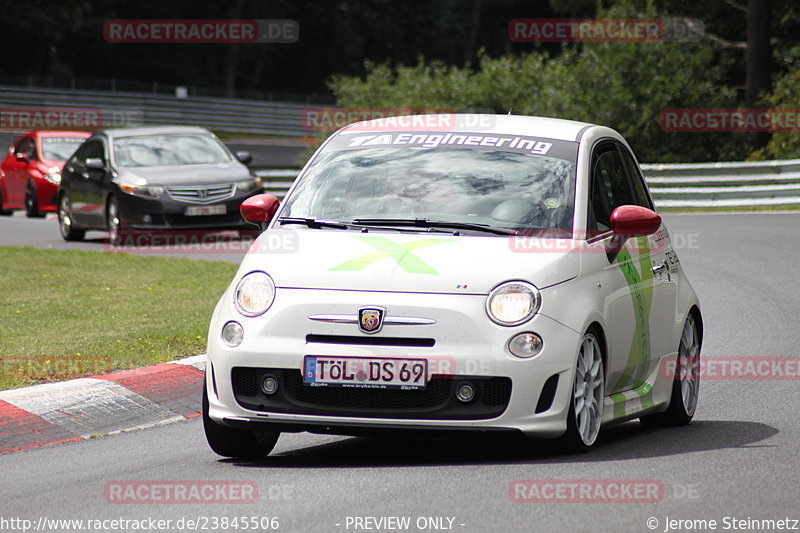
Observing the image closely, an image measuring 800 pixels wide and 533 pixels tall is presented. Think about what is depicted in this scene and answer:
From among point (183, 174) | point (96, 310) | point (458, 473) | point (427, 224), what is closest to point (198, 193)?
point (183, 174)

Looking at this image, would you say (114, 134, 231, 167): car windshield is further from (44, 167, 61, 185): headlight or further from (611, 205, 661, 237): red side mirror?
(611, 205, 661, 237): red side mirror

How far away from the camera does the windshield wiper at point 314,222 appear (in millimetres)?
7648

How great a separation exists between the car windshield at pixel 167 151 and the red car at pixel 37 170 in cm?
419

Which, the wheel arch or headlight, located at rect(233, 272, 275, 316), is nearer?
headlight, located at rect(233, 272, 275, 316)

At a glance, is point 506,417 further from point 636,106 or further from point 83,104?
point 83,104

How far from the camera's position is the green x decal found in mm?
6961

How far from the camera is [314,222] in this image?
25.4 ft

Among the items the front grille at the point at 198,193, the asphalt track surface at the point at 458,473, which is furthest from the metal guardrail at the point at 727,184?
the asphalt track surface at the point at 458,473

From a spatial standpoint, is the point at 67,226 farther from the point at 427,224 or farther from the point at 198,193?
the point at 427,224

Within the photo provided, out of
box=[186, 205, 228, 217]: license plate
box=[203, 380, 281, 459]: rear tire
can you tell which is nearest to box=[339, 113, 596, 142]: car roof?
box=[203, 380, 281, 459]: rear tire

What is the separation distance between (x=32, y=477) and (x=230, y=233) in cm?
1582

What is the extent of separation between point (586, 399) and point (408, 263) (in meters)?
1.08

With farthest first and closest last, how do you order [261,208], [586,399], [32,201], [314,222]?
[32,201], [261,208], [314,222], [586,399]

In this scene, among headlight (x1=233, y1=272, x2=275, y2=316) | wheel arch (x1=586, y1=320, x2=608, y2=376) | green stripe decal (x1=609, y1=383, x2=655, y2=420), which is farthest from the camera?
green stripe decal (x1=609, y1=383, x2=655, y2=420)
